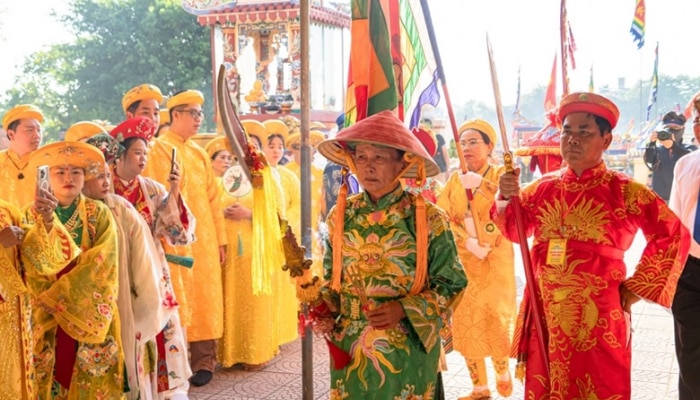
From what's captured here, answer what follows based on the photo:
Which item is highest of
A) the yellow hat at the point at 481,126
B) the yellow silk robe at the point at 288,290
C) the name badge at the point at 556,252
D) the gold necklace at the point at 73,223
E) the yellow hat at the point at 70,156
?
the yellow hat at the point at 481,126

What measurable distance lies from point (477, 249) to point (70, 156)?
8.78ft

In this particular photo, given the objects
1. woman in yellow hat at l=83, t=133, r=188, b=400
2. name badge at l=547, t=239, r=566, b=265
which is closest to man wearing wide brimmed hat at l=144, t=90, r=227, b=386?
woman in yellow hat at l=83, t=133, r=188, b=400

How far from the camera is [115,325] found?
341cm

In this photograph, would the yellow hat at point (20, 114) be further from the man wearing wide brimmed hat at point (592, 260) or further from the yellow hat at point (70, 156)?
the man wearing wide brimmed hat at point (592, 260)

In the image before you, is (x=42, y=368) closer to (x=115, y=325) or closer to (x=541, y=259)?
(x=115, y=325)

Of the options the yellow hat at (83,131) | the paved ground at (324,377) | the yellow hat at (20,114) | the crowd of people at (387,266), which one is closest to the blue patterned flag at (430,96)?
the crowd of people at (387,266)

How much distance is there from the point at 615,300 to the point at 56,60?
27.0 metres

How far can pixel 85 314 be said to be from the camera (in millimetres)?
3246

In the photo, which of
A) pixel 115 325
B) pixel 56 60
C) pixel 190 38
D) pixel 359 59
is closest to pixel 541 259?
pixel 359 59

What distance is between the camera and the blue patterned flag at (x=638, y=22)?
13.8 feet

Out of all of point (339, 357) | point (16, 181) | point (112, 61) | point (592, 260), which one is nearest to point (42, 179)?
→ point (339, 357)

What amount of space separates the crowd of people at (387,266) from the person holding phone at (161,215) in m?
0.01

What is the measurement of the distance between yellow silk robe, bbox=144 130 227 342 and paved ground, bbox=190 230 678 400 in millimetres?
435

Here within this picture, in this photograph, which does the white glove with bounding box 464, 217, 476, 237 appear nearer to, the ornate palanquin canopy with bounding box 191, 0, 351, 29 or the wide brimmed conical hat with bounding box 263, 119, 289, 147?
the wide brimmed conical hat with bounding box 263, 119, 289, 147
